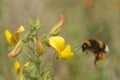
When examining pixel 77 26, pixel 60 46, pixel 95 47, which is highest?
pixel 60 46

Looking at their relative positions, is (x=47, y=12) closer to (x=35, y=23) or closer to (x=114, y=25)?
(x=114, y=25)

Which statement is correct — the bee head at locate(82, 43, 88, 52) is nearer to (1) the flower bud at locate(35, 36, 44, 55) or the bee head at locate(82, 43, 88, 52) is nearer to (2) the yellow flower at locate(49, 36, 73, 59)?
(2) the yellow flower at locate(49, 36, 73, 59)

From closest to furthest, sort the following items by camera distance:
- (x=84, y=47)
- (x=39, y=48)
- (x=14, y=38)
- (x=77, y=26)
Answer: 1. (x=39, y=48)
2. (x=14, y=38)
3. (x=84, y=47)
4. (x=77, y=26)

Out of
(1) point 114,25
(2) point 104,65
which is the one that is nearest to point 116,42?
(1) point 114,25

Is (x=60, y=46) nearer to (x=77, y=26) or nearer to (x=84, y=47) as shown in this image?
(x=84, y=47)

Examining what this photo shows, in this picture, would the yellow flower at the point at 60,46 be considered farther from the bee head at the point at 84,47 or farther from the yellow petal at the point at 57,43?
the bee head at the point at 84,47

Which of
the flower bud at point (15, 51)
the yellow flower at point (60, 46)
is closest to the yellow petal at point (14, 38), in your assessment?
the flower bud at point (15, 51)

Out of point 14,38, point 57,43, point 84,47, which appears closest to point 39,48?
point 57,43

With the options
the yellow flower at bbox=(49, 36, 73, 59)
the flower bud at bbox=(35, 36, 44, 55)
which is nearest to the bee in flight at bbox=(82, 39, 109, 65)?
the yellow flower at bbox=(49, 36, 73, 59)
